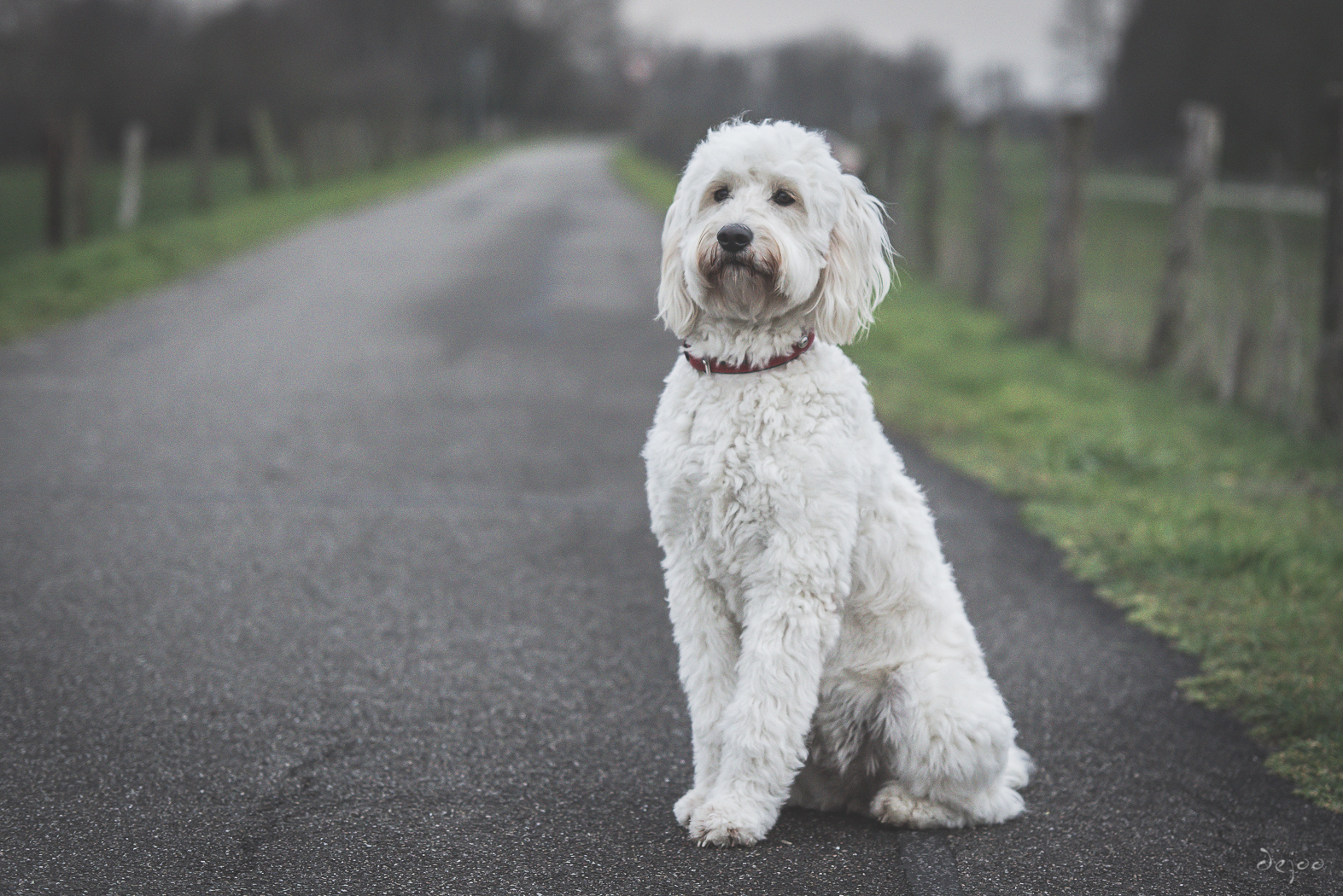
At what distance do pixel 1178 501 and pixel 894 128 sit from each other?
10.6m

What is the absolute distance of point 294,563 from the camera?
523cm

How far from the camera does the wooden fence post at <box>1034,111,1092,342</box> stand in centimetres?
1052

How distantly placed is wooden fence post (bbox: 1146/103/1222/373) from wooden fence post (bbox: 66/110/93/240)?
12.6m

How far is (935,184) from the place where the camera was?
1494cm

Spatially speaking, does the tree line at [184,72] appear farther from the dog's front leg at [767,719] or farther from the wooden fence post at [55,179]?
the dog's front leg at [767,719]

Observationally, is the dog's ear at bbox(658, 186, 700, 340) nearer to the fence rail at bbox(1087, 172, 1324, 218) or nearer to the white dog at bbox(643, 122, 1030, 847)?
the white dog at bbox(643, 122, 1030, 847)

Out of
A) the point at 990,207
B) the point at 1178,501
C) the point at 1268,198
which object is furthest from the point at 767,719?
the point at 990,207

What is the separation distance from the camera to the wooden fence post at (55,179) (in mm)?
13992

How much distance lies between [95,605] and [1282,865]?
4.24 m

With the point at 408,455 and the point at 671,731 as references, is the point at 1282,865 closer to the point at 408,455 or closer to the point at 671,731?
the point at 671,731

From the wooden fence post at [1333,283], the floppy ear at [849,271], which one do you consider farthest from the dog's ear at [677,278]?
the wooden fence post at [1333,283]

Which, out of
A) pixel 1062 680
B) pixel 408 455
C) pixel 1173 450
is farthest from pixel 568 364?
pixel 1062 680

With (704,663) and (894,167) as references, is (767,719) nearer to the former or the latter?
(704,663)

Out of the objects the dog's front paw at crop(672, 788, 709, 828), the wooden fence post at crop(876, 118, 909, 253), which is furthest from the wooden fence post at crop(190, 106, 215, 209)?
the dog's front paw at crop(672, 788, 709, 828)
